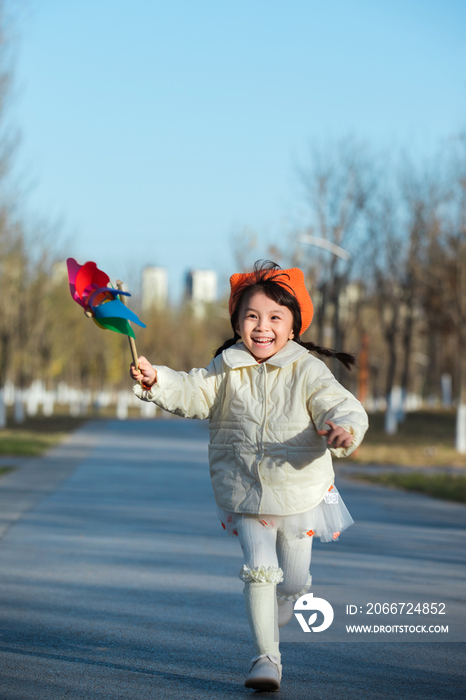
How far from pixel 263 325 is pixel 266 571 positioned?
1073 millimetres

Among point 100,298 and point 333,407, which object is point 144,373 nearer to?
point 100,298

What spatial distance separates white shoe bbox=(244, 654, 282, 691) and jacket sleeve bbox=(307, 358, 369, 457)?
2.93 feet

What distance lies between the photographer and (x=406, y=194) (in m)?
30.0

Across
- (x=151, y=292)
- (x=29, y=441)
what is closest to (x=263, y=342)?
(x=29, y=441)

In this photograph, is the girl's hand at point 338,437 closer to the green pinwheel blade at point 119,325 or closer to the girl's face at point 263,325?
the girl's face at point 263,325

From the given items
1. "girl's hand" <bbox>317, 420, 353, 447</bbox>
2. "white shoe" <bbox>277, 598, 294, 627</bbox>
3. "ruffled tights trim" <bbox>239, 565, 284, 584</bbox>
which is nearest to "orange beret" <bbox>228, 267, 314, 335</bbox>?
"girl's hand" <bbox>317, 420, 353, 447</bbox>

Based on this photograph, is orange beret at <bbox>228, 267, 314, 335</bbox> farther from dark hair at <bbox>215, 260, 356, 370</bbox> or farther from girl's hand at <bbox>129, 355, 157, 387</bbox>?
girl's hand at <bbox>129, 355, 157, 387</bbox>

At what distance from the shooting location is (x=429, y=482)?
13484 millimetres

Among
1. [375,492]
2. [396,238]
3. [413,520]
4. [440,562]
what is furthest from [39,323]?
[440,562]

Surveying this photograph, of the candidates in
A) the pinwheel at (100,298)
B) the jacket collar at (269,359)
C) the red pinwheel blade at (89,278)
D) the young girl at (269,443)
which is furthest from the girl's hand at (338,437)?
the red pinwheel blade at (89,278)

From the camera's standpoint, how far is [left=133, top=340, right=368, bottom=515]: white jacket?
12.3ft

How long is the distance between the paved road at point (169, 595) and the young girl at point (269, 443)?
438 millimetres

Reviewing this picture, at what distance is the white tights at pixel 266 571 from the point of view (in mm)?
3652

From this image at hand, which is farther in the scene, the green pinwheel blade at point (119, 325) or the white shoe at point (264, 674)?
the green pinwheel blade at point (119, 325)
